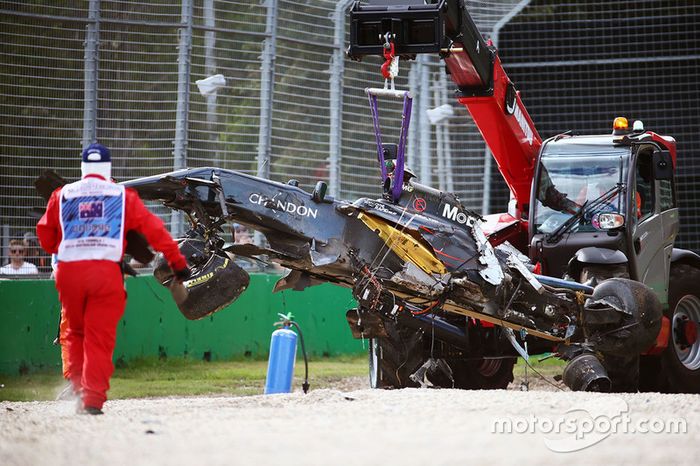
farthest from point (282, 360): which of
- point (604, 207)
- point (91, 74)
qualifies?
point (91, 74)

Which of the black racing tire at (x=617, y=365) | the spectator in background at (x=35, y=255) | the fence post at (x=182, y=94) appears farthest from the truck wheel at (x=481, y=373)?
the spectator in background at (x=35, y=255)

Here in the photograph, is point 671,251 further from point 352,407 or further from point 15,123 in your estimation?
point 15,123

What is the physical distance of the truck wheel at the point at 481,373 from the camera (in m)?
11.4

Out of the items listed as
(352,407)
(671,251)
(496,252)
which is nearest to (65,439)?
(352,407)

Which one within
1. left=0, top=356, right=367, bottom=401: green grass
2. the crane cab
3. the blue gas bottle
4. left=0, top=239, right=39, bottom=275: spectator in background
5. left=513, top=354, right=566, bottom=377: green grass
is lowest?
left=513, top=354, right=566, bottom=377: green grass

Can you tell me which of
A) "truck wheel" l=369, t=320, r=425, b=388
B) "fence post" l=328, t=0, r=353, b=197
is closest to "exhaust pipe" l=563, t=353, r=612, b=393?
"truck wheel" l=369, t=320, r=425, b=388

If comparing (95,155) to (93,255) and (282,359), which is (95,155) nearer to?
(93,255)

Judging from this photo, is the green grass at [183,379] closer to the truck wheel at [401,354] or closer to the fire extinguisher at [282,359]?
the fire extinguisher at [282,359]

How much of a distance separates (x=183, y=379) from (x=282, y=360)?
354 cm

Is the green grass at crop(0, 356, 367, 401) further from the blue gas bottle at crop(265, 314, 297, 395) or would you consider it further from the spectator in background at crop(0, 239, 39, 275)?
the blue gas bottle at crop(265, 314, 297, 395)

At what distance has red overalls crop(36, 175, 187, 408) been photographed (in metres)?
7.30

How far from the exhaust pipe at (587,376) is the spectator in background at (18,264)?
6.41 m

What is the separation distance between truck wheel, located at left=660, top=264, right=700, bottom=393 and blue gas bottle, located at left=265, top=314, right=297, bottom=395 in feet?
11.7

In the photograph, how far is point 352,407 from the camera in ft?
24.5
